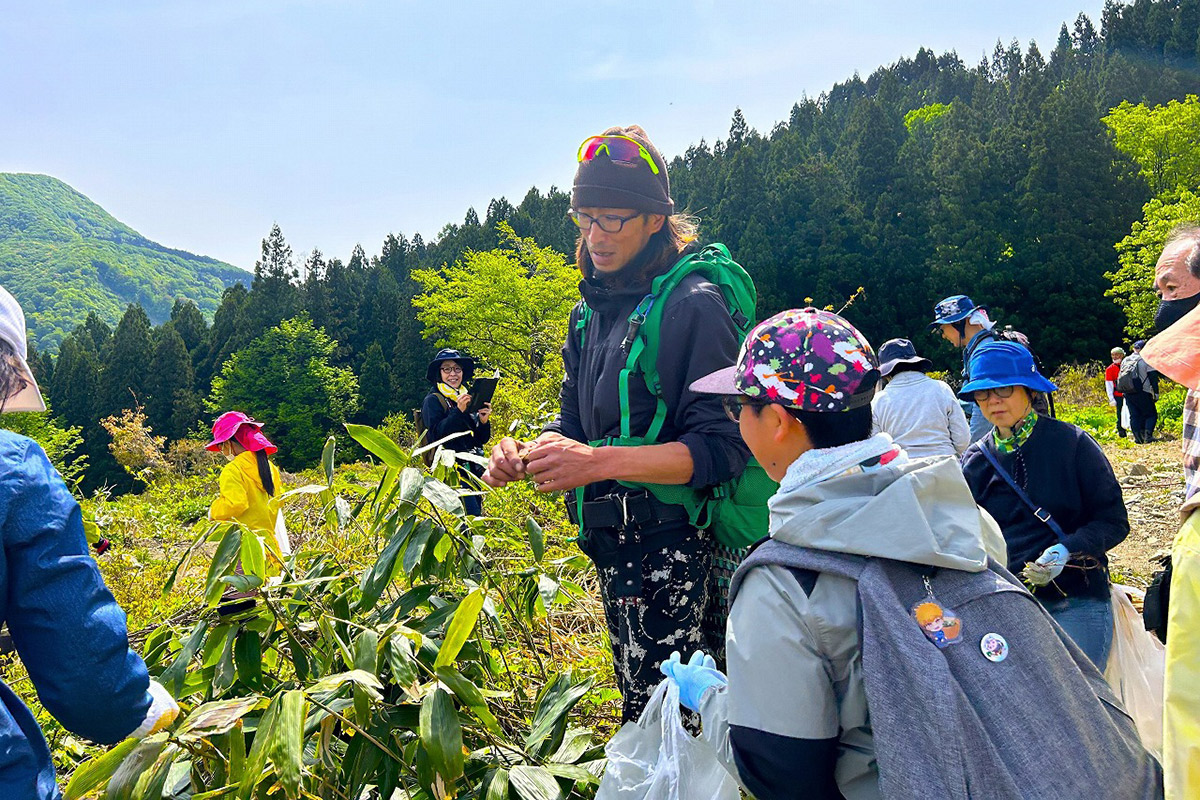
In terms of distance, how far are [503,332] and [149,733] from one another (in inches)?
1181

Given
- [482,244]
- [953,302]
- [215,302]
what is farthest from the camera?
[215,302]

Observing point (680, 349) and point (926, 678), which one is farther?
point (680, 349)

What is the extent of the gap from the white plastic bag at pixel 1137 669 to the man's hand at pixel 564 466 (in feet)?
5.85

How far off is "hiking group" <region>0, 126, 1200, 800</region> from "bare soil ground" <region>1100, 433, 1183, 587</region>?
336 cm

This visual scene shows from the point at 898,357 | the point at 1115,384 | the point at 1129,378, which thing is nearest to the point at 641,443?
the point at 898,357

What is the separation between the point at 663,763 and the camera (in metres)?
1.53

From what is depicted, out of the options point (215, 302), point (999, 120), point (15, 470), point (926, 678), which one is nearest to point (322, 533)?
point (15, 470)

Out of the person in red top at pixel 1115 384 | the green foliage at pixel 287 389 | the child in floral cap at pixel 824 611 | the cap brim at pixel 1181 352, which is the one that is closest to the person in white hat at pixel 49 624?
the child in floral cap at pixel 824 611

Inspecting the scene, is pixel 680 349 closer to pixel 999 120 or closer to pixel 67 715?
pixel 67 715

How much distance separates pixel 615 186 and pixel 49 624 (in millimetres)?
1554

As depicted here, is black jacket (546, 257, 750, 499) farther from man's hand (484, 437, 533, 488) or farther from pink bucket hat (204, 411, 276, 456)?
pink bucket hat (204, 411, 276, 456)

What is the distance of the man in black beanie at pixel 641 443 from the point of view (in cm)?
214

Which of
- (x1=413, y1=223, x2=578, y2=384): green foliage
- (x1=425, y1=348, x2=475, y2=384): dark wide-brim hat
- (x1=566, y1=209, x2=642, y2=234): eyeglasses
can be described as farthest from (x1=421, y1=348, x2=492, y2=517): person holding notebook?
(x1=413, y1=223, x2=578, y2=384): green foliage

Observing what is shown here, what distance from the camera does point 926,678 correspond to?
122 cm
